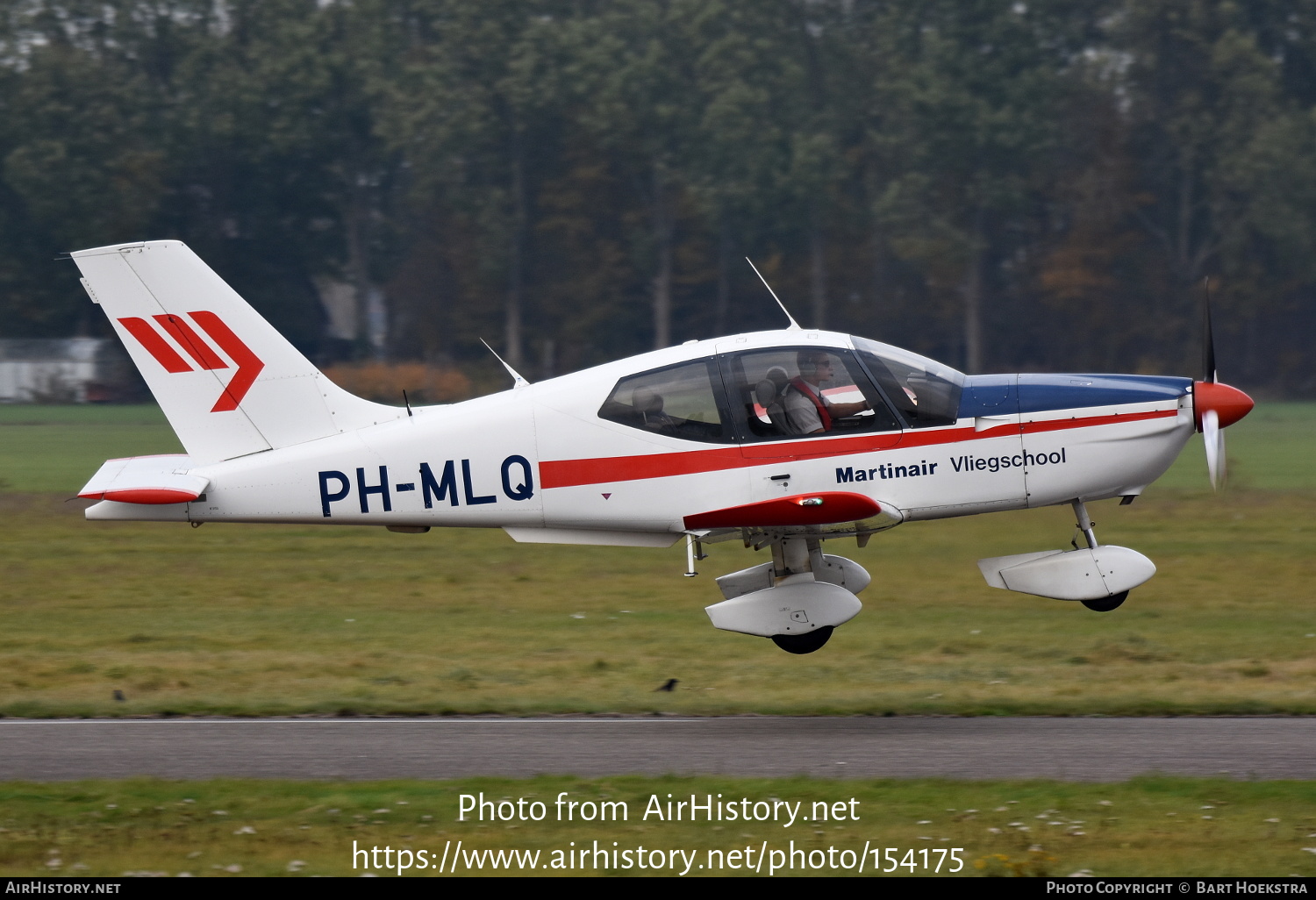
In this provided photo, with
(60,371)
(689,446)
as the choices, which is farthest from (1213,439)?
(60,371)

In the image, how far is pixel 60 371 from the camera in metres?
49.8

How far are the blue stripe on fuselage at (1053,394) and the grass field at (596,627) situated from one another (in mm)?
2205

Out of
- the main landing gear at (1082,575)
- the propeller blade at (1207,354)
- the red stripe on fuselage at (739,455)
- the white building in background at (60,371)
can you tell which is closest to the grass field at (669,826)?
the main landing gear at (1082,575)

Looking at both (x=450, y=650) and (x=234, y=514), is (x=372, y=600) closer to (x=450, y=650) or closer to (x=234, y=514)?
(x=450, y=650)

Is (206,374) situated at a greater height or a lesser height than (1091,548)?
greater

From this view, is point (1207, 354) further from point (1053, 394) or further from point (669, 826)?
point (669, 826)

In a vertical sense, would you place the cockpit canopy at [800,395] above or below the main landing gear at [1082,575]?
above

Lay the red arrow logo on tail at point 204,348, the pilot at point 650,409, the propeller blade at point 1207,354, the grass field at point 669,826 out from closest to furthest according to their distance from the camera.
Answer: the grass field at point 669,826 → the pilot at point 650,409 → the propeller blade at point 1207,354 → the red arrow logo on tail at point 204,348

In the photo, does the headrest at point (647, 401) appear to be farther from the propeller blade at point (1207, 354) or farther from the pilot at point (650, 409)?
the propeller blade at point (1207, 354)

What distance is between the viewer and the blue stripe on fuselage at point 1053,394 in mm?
11617

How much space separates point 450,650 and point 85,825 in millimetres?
6229

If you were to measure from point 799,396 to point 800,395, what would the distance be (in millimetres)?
14

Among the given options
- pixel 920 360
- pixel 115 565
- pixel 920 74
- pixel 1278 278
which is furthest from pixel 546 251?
pixel 920 360

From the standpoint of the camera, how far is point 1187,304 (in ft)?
199
